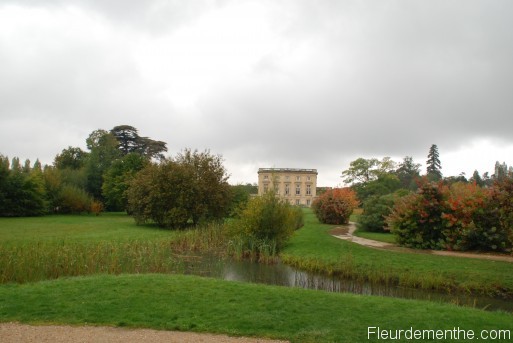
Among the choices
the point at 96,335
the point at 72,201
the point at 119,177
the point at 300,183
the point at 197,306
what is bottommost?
the point at 96,335

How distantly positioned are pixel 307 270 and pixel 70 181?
3839cm

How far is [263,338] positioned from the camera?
5.89 meters

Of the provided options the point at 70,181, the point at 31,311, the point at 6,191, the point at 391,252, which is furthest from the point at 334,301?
the point at 70,181

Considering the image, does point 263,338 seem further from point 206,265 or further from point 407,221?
point 407,221

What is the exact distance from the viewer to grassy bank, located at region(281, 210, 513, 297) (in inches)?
472

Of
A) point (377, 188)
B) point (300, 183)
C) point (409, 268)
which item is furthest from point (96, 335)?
point (300, 183)

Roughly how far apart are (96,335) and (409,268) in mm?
10607

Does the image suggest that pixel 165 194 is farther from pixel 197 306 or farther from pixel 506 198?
pixel 197 306

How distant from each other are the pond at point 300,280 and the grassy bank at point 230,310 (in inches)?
127

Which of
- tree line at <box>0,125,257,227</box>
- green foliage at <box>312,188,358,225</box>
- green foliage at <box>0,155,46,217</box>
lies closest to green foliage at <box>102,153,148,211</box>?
tree line at <box>0,125,257,227</box>

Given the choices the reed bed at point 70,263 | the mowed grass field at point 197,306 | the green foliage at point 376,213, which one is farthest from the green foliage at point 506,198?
the reed bed at point 70,263

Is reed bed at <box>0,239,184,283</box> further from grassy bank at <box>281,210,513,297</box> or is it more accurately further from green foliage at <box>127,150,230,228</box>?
green foliage at <box>127,150,230,228</box>

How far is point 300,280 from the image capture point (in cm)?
1300

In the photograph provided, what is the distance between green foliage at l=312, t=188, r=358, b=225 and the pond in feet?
60.9
